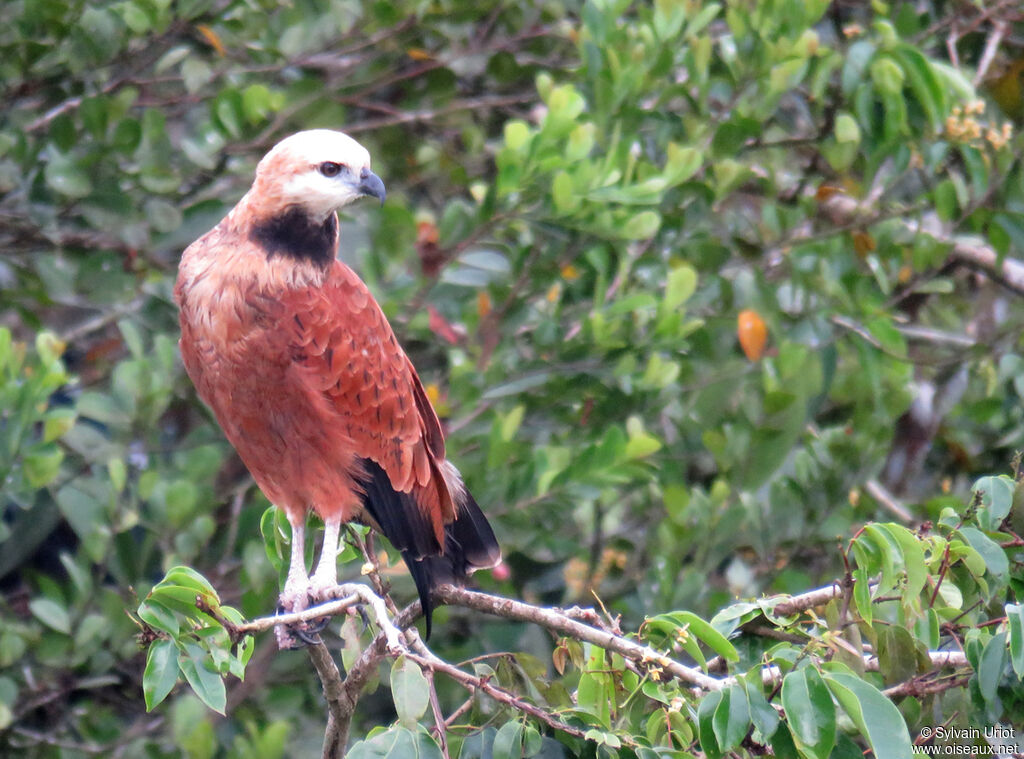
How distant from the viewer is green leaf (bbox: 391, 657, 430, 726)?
6.48ft

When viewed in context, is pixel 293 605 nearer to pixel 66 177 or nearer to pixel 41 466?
Result: pixel 41 466

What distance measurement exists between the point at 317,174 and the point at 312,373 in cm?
54

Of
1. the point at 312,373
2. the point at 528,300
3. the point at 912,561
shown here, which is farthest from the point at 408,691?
the point at 528,300

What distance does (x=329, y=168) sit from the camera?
10.2ft

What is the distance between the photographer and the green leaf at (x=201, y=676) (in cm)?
200

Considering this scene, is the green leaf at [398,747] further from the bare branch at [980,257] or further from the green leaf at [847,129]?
the bare branch at [980,257]

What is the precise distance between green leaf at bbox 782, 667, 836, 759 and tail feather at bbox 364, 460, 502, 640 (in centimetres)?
138

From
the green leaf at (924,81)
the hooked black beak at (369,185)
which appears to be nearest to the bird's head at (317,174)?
the hooked black beak at (369,185)

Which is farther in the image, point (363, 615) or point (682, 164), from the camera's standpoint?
point (682, 164)

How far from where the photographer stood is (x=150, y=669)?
197 centimetres

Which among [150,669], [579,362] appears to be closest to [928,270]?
[579,362]

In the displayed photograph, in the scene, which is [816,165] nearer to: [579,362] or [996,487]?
[579,362]

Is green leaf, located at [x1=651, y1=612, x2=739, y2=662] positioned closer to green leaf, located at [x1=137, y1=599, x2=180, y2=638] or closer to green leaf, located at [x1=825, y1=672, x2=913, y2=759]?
green leaf, located at [x1=825, y1=672, x2=913, y2=759]

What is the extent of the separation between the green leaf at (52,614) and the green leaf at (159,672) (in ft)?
6.43
